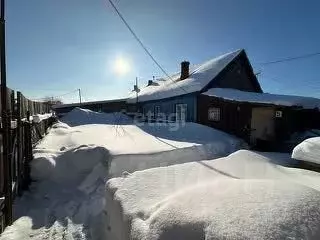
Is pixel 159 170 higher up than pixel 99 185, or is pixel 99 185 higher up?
pixel 159 170

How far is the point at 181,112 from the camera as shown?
21.1 meters

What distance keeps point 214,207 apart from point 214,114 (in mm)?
15187

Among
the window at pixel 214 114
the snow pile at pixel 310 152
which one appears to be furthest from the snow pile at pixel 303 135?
the snow pile at pixel 310 152

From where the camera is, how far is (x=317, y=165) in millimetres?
6914

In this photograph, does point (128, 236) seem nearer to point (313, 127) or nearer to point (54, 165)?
point (54, 165)

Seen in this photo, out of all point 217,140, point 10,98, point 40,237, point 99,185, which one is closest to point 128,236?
point 40,237

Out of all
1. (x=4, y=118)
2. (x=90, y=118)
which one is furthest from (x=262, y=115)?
(x=4, y=118)

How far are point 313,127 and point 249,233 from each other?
1517 cm

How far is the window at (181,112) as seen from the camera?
20.5 metres

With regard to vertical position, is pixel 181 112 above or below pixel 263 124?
above

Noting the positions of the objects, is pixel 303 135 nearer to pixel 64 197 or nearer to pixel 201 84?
pixel 201 84

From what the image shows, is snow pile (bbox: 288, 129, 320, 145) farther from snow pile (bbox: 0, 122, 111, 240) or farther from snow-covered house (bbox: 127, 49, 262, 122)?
snow pile (bbox: 0, 122, 111, 240)

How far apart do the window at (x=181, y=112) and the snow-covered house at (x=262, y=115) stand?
236 cm

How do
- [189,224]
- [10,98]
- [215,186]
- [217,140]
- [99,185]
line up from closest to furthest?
[189,224] < [215,186] < [10,98] < [99,185] < [217,140]
